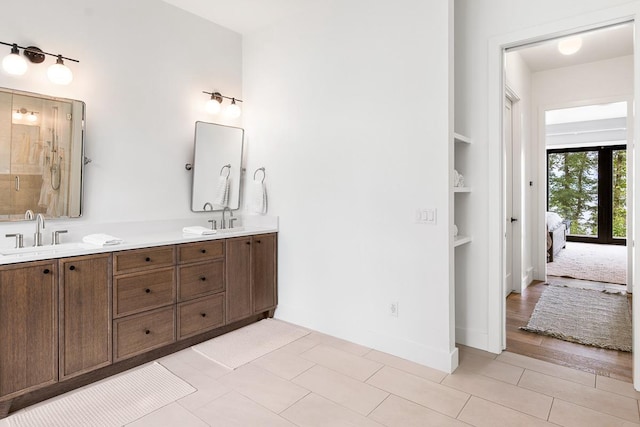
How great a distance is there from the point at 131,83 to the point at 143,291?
5.52 feet

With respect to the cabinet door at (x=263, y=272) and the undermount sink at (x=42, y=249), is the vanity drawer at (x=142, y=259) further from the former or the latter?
the cabinet door at (x=263, y=272)

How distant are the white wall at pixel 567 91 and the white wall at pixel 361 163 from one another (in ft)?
10.8

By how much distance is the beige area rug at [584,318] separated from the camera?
3066 mm

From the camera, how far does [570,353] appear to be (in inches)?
111

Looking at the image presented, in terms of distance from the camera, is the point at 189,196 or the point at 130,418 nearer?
the point at 130,418

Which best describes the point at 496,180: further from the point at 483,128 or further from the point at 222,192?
the point at 222,192

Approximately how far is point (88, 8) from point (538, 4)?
127 inches

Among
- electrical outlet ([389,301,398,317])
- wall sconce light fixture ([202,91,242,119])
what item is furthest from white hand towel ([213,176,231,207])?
electrical outlet ([389,301,398,317])

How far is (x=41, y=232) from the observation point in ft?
8.21

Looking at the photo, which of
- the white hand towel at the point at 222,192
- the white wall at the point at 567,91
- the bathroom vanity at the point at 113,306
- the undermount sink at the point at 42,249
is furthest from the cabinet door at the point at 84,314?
the white wall at the point at 567,91

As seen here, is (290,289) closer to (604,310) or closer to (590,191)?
(604,310)

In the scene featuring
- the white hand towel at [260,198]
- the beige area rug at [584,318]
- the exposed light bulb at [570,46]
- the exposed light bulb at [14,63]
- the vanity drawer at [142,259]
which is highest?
the exposed light bulb at [570,46]

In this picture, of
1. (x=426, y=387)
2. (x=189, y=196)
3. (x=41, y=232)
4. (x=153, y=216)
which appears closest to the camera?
(x=426, y=387)

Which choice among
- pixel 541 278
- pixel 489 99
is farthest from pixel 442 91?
pixel 541 278
